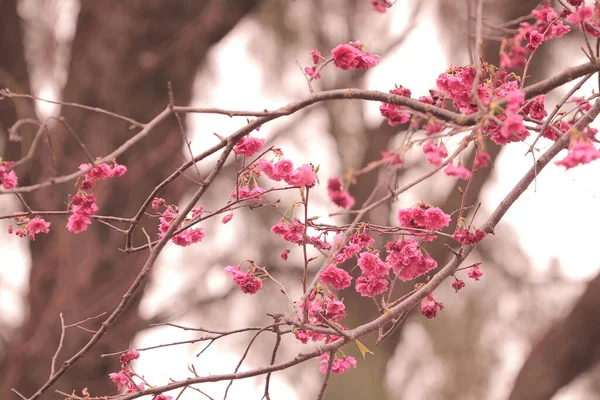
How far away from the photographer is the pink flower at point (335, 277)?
6.45ft

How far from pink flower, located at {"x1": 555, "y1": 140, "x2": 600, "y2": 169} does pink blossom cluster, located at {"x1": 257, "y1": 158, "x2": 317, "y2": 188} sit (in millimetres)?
622

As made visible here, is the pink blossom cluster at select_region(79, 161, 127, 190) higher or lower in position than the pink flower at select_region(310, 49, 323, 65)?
lower

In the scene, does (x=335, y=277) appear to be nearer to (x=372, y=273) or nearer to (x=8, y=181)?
(x=372, y=273)

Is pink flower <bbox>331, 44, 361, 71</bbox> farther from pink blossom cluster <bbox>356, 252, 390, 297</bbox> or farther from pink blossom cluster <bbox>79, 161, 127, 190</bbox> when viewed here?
pink blossom cluster <bbox>79, 161, 127, 190</bbox>

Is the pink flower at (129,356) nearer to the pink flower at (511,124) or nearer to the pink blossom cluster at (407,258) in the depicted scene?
the pink blossom cluster at (407,258)

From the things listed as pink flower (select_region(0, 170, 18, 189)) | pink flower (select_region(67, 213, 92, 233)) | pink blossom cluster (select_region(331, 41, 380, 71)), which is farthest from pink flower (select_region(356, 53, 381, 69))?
pink flower (select_region(0, 170, 18, 189))

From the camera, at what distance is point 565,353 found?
464 centimetres

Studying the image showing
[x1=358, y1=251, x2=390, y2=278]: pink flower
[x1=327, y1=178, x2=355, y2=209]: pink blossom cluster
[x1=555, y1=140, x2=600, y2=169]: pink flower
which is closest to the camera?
[x1=555, y1=140, x2=600, y2=169]: pink flower

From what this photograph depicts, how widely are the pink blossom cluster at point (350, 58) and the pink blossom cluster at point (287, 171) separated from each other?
285 mm

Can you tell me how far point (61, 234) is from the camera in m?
4.75

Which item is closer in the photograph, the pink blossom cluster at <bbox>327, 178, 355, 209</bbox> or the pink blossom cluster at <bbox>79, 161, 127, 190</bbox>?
the pink blossom cluster at <bbox>327, 178, 355, 209</bbox>

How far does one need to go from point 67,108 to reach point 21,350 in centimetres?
163

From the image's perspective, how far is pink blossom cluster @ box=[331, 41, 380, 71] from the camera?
1869 millimetres

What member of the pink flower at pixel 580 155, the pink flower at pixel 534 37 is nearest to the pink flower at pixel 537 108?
the pink flower at pixel 534 37
